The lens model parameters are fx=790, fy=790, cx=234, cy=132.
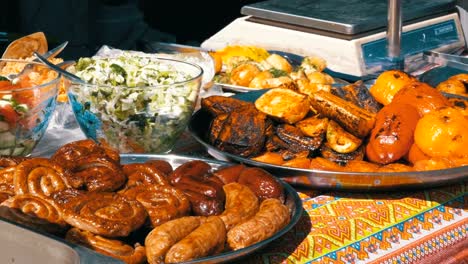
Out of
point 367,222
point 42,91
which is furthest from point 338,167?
point 42,91

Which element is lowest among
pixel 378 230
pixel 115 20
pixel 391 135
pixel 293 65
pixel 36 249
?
pixel 115 20

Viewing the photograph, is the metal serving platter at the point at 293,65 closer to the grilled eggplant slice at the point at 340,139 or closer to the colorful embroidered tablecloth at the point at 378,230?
the grilled eggplant slice at the point at 340,139

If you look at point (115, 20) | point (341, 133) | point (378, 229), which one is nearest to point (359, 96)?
point (341, 133)

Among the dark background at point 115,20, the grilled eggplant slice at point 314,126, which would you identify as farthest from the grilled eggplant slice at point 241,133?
the dark background at point 115,20

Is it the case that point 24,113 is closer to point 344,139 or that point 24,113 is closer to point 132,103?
point 132,103

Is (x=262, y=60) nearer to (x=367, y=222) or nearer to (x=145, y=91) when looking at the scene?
(x=145, y=91)

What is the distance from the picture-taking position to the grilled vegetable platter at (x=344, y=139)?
190 centimetres

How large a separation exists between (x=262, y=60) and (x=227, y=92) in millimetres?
408

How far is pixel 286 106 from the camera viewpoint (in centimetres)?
210

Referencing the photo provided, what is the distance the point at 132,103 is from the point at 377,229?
2.27 feet

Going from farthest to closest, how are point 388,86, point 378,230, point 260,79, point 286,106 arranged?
point 260,79
point 388,86
point 286,106
point 378,230

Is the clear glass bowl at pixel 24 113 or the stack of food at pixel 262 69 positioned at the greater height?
the clear glass bowl at pixel 24 113

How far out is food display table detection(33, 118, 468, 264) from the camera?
5.52 ft

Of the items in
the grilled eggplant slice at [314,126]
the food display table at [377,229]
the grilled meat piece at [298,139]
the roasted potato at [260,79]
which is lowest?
the roasted potato at [260,79]
